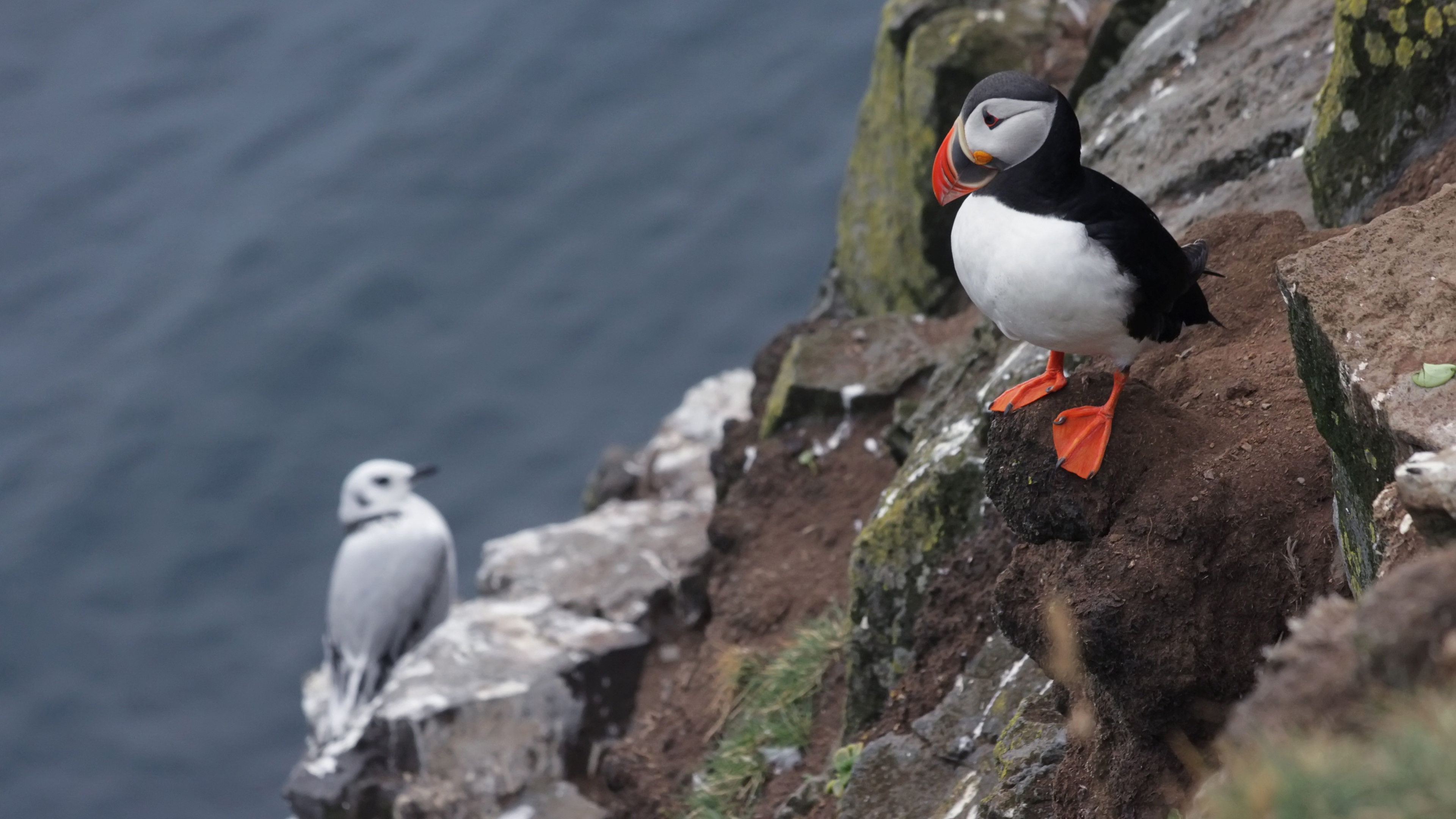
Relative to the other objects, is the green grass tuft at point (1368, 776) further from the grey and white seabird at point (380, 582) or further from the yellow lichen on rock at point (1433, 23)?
the grey and white seabird at point (380, 582)

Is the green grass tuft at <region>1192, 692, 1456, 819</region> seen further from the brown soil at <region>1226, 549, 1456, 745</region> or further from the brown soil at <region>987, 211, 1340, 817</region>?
the brown soil at <region>987, 211, 1340, 817</region>

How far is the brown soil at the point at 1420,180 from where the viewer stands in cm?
429

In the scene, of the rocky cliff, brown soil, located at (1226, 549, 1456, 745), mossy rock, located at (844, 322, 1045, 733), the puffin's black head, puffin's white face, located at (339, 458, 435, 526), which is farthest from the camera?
puffin's white face, located at (339, 458, 435, 526)

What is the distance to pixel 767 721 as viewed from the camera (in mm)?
5699

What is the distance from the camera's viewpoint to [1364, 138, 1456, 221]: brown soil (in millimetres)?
4285

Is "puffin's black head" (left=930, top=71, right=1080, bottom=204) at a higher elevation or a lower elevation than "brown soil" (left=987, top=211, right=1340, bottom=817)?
higher

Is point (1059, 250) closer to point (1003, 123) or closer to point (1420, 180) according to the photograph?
point (1003, 123)

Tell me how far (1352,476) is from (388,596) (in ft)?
25.2

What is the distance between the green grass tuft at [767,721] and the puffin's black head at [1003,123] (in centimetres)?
233

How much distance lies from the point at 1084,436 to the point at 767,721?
8.83ft

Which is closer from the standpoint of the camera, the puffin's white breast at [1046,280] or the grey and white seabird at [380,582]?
the puffin's white breast at [1046,280]

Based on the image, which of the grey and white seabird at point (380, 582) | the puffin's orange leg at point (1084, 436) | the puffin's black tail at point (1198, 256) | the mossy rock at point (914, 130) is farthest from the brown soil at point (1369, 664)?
the grey and white seabird at point (380, 582)

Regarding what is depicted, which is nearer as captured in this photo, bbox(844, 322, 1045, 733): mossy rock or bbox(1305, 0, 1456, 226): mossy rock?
bbox(1305, 0, 1456, 226): mossy rock

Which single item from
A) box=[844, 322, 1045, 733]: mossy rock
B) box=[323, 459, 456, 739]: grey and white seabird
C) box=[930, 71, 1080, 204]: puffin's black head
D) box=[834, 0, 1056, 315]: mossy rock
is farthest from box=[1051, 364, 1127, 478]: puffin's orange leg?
box=[323, 459, 456, 739]: grey and white seabird
